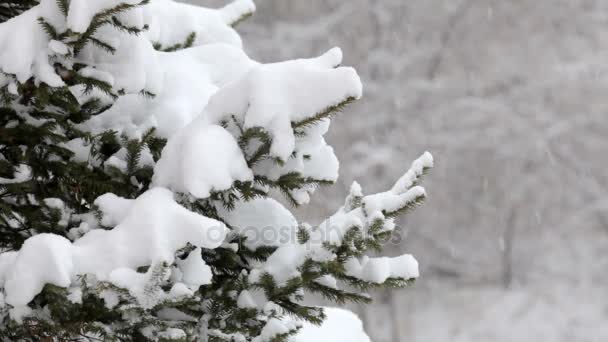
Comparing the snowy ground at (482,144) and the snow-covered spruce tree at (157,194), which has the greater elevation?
the snowy ground at (482,144)

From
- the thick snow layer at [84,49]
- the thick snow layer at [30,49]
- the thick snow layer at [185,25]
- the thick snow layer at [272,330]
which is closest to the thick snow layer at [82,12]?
the thick snow layer at [84,49]

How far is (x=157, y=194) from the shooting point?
85.4 inches

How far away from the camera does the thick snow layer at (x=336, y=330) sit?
3.87 meters

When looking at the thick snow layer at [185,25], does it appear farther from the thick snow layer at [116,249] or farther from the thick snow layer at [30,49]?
the thick snow layer at [116,249]

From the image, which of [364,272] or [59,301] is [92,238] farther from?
[364,272]

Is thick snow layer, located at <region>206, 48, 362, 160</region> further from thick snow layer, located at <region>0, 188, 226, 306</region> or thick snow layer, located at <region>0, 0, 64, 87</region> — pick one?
thick snow layer, located at <region>0, 0, 64, 87</region>

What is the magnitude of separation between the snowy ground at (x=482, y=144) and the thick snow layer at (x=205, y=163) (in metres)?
11.8

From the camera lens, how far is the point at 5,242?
270cm

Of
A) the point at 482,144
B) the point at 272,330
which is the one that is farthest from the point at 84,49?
the point at 482,144

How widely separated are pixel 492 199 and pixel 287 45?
553cm

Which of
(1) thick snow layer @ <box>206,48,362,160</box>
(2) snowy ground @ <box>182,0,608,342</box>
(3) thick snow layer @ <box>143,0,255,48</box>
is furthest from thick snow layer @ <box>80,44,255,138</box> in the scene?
(2) snowy ground @ <box>182,0,608,342</box>

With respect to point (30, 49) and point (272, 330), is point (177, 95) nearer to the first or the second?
point (30, 49)

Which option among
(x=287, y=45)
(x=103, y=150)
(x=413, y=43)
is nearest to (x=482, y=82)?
(x=413, y=43)

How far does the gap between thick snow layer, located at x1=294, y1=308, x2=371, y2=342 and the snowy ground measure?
31.5 ft
